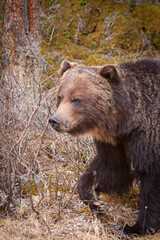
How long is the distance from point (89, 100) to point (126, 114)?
52 cm

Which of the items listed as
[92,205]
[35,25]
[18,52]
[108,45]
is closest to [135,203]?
[92,205]

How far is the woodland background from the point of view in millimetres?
4102

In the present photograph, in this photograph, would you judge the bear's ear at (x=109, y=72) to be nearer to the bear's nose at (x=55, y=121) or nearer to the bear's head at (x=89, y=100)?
the bear's head at (x=89, y=100)

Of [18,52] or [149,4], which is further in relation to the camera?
[149,4]

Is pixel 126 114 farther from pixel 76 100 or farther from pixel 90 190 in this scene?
pixel 90 190

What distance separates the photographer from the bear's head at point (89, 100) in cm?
398

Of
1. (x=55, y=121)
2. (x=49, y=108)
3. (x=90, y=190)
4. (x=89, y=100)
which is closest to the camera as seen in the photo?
(x=55, y=121)

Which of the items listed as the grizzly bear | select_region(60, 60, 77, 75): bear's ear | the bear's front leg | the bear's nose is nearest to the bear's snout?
the bear's nose

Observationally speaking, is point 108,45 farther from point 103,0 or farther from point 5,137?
point 5,137

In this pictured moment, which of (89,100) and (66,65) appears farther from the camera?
(66,65)

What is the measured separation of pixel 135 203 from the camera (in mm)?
5055

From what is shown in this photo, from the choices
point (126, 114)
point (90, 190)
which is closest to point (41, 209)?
point (90, 190)

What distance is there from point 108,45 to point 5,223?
26.6 ft

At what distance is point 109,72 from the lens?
13.3 ft
